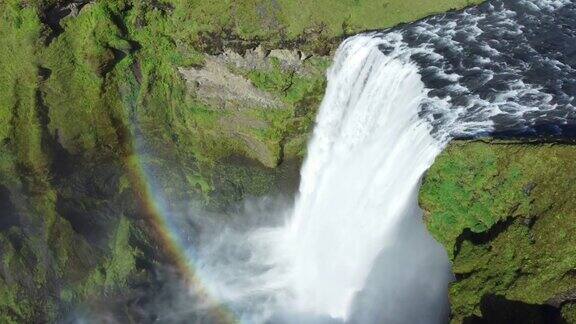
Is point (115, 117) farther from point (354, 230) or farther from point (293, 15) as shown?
point (354, 230)

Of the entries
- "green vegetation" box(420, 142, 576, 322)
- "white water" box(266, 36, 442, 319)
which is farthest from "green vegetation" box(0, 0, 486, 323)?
"green vegetation" box(420, 142, 576, 322)

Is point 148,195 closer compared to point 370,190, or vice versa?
point 370,190

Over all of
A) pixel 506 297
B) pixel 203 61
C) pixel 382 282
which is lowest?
pixel 506 297

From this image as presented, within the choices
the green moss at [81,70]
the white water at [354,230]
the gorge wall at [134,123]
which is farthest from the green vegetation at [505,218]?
the green moss at [81,70]

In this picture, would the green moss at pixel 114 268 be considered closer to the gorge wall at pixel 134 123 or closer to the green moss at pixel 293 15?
the gorge wall at pixel 134 123

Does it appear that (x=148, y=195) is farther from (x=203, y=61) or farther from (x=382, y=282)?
(x=382, y=282)

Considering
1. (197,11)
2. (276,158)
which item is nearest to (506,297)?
(276,158)
